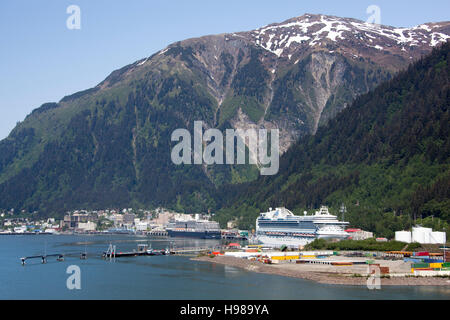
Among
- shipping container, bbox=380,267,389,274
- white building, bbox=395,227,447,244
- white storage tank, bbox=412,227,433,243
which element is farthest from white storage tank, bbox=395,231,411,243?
shipping container, bbox=380,267,389,274

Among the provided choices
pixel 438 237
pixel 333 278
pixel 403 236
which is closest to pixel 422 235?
pixel 438 237

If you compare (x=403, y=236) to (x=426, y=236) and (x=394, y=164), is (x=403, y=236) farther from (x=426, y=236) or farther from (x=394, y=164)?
(x=394, y=164)

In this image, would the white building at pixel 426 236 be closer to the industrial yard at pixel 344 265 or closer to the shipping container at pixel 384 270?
the industrial yard at pixel 344 265

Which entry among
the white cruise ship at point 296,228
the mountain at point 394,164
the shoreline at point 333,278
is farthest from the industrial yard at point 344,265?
the mountain at point 394,164

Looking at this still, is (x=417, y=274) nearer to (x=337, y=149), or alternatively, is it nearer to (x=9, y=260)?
(x=9, y=260)
